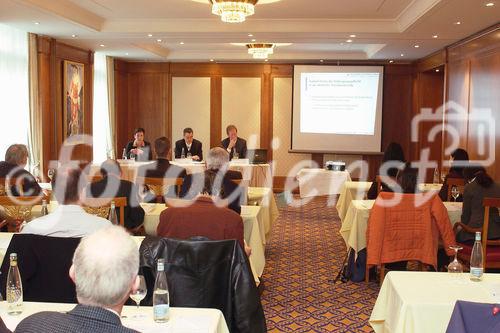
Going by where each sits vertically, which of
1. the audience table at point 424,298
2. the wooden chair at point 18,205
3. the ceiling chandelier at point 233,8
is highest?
the ceiling chandelier at point 233,8

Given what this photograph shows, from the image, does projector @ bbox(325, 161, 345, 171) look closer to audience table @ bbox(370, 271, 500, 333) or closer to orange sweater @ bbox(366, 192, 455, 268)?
orange sweater @ bbox(366, 192, 455, 268)

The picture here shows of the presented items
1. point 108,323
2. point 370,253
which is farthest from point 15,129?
point 108,323

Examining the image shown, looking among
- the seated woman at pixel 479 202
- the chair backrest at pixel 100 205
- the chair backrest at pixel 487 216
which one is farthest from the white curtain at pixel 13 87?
the chair backrest at pixel 487 216

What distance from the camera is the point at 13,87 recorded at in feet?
29.1

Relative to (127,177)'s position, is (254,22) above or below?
above

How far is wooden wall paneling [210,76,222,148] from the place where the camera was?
13.6 metres

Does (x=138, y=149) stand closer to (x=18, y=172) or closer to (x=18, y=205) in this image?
(x=18, y=172)

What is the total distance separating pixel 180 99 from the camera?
1372 centimetres

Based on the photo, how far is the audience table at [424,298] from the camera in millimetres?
2758

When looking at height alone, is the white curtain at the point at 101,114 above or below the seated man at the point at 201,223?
above

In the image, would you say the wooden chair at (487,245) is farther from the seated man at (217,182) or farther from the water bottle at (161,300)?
the water bottle at (161,300)

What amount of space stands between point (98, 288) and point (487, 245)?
4.45 m

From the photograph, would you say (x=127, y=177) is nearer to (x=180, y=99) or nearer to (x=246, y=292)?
(x=180, y=99)

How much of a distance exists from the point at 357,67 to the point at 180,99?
4322 millimetres
